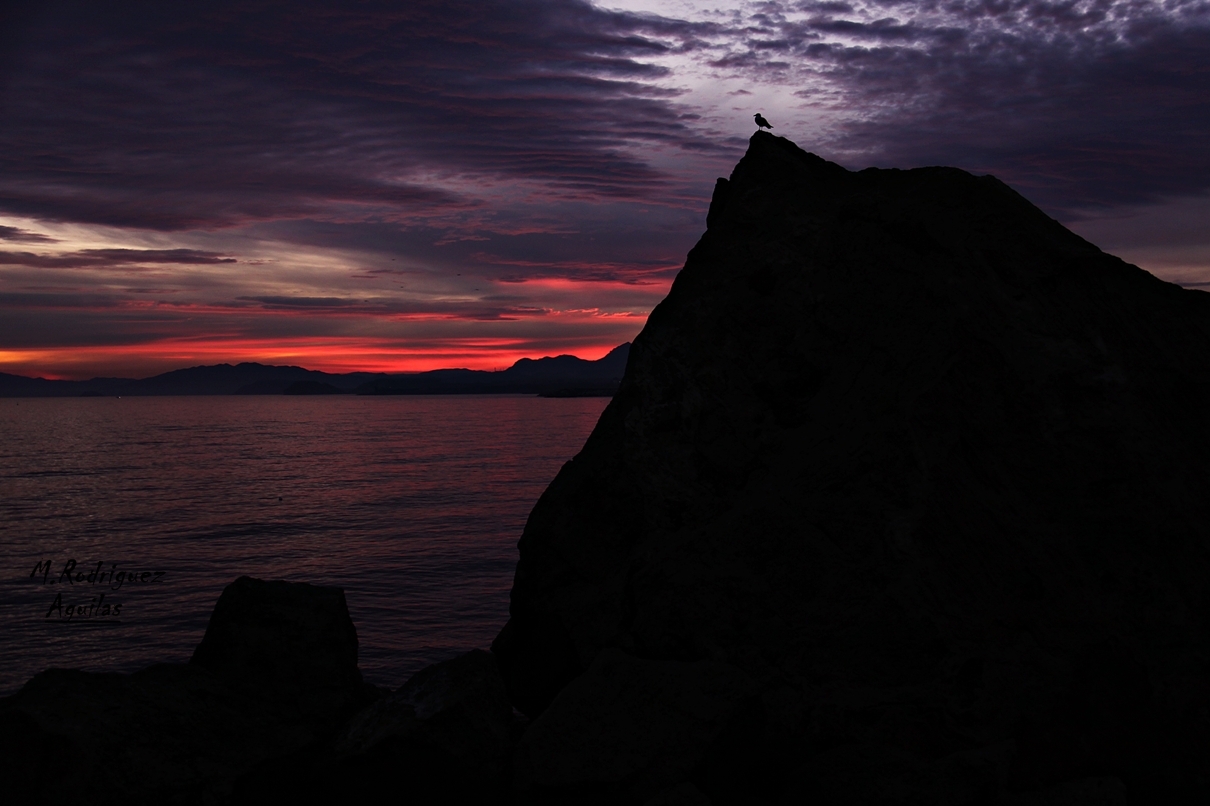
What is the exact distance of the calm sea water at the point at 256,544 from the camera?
58.0 ft

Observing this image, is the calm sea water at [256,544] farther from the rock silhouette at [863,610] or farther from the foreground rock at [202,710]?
the rock silhouette at [863,610]

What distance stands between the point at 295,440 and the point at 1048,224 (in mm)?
104382

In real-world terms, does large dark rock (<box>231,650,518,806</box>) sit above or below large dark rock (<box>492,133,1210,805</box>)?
below

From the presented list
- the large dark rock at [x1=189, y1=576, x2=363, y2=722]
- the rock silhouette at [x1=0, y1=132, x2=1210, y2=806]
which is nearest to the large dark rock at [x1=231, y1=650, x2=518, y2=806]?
the rock silhouette at [x1=0, y1=132, x2=1210, y2=806]

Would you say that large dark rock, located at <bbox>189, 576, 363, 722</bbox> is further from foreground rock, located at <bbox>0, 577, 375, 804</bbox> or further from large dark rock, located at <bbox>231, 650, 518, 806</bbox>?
large dark rock, located at <bbox>231, 650, 518, 806</bbox>

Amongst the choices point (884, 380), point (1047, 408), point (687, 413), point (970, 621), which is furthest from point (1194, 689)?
point (687, 413)

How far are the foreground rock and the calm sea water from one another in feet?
20.7

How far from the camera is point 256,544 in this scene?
99.1ft

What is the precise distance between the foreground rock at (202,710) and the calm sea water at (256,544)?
20.7 ft

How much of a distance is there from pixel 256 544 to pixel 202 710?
81.5 feet

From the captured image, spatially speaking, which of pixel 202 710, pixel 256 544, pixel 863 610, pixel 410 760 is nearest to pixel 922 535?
pixel 863 610

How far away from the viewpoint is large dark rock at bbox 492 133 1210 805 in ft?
20.8

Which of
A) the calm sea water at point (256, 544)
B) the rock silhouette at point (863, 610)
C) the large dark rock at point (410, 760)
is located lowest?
the calm sea water at point (256, 544)

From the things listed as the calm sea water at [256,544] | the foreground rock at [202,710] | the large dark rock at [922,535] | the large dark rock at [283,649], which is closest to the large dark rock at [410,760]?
the foreground rock at [202,710]
